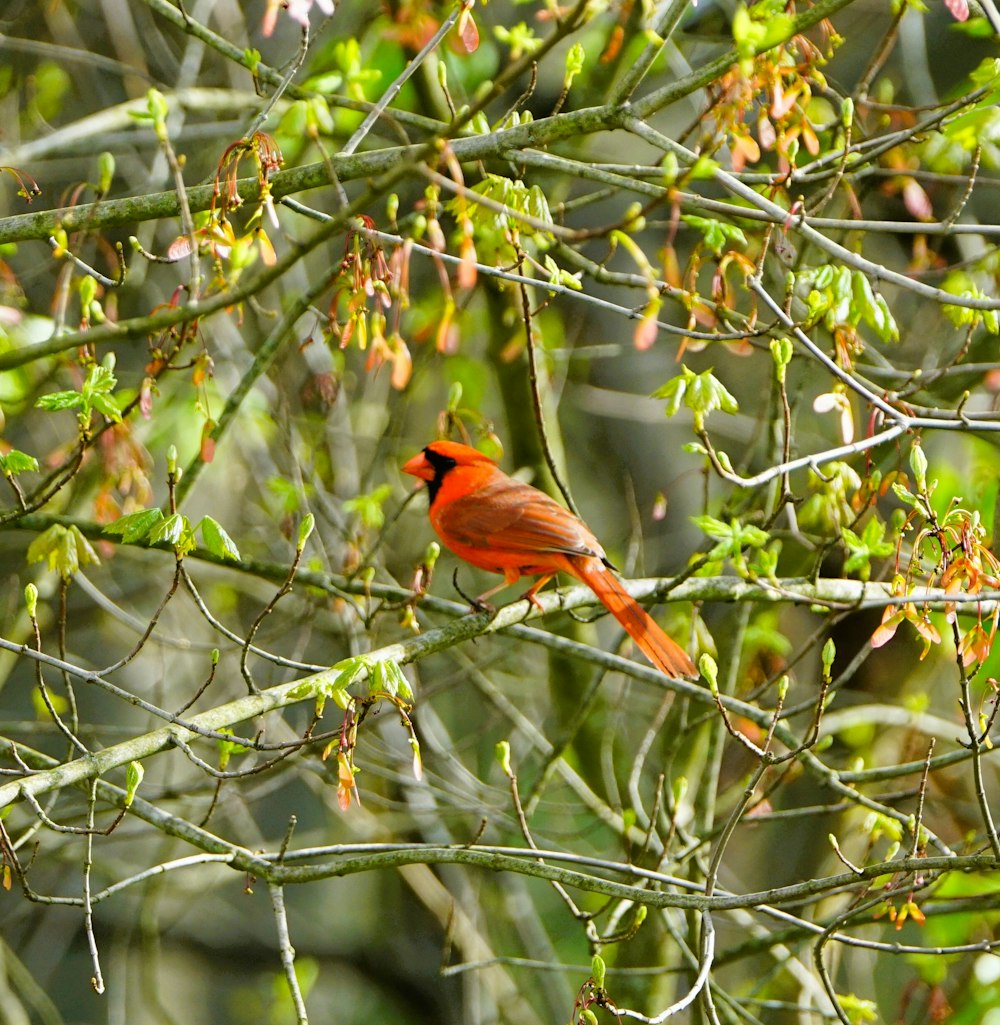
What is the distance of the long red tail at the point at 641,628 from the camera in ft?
11.0

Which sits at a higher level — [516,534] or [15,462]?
[15,462]

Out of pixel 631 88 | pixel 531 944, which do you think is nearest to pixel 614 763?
pixel 531 944

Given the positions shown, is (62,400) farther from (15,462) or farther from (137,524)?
(137,524)

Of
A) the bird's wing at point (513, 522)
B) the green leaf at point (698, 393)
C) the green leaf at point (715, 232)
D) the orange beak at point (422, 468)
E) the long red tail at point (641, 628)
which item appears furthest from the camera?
the orange beak at point (422, 468)

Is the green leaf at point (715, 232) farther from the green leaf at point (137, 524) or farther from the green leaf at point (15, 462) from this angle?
the green leaf at point (15, 462)

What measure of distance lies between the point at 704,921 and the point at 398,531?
11.2 feet

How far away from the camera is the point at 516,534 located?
390 cm

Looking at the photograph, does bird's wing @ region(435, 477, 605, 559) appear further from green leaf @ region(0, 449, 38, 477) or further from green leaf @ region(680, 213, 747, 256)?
green leaf @ region(0, 449, 38, 477)

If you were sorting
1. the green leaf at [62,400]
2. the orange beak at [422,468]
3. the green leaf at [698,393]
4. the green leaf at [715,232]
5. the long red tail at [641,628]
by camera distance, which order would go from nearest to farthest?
1. the green leaf at [62,400]
2. the green leaf at [698,393]
3. the green leaf at [715,232]
4. the long red tail at [641,628]
5. the orange beak at [422,468]

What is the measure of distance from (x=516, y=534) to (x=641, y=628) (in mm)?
654

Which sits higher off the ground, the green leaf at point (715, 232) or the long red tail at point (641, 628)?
the green leaf at point (715, 232)

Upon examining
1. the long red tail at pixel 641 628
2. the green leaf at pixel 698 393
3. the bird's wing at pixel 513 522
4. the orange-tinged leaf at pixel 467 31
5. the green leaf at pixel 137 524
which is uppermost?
the orange-tinged leaf at pixel 467 31

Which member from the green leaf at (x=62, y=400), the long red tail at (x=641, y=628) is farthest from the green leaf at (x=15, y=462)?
the long red tail at (x=641, y=628)

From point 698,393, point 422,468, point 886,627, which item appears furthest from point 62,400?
point 422,468
